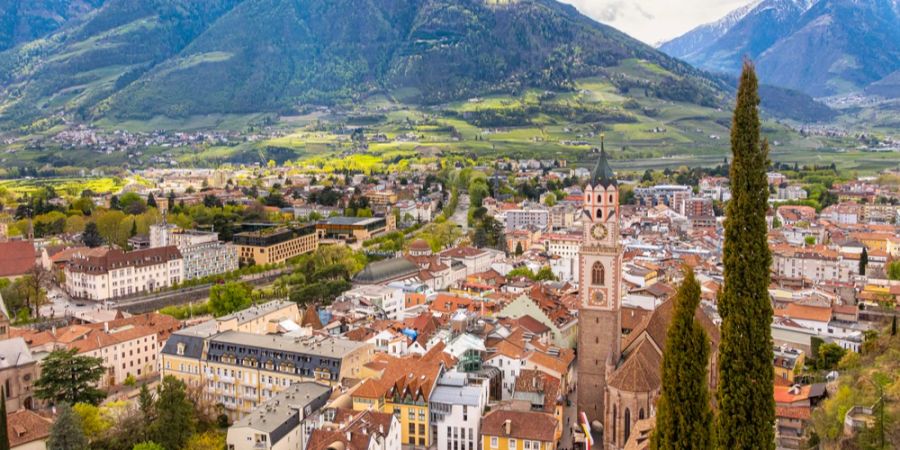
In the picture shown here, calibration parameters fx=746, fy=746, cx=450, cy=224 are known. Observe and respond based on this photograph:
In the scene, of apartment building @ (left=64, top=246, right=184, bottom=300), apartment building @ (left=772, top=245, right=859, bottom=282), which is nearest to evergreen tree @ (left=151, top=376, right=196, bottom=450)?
apartment building @ (left=64, top=246, right=184, bottom=300)

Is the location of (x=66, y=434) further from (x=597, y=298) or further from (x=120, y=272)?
(x=120, y=272)

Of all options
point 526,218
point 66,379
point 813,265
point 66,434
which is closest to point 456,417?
point 66,434

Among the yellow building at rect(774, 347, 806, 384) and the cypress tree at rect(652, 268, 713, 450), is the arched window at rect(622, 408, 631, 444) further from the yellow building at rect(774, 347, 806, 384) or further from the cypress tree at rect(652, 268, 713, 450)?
the cypress tree at rect(652, 268, 713, 450)

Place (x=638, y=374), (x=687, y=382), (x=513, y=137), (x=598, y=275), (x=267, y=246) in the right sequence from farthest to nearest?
1. (x=513, y=137)
2. (x=267, y=246)
3. (x=598, y=275)
4. (x=638, y=374)
5. (x=687, y=382)

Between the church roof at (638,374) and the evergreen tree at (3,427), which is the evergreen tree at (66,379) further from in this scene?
the church roof at (638,374)

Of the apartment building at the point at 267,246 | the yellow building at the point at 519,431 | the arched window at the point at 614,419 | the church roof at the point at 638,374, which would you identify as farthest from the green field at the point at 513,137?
the arched window at the point at 614,419
